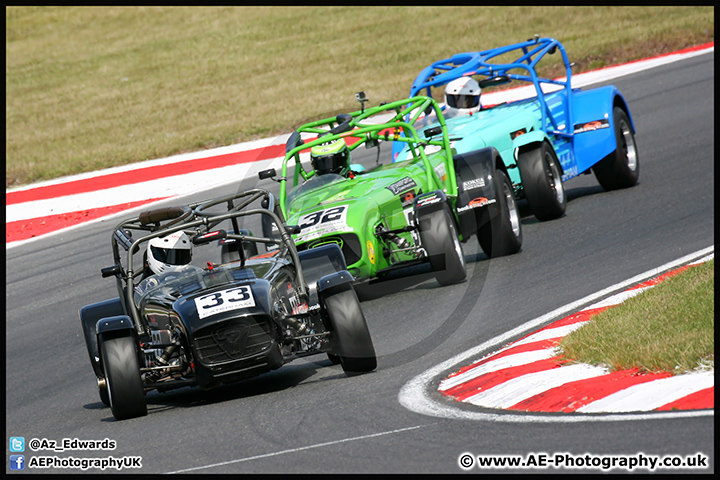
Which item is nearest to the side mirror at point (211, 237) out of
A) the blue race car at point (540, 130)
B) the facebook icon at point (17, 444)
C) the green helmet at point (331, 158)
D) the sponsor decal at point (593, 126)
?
the facebook icon at point (17, 444)

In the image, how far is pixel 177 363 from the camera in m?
6.25

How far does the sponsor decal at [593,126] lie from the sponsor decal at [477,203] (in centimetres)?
255

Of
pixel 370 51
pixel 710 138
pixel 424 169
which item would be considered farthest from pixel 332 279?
pixel 370 51

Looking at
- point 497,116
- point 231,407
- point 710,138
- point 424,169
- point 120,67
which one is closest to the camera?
point 231,407

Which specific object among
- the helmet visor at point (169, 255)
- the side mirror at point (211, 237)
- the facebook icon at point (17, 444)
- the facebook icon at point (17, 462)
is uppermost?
the side mirror at point (211, 237)

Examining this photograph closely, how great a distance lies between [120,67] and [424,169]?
22192 millimetres

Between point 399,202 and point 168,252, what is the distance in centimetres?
254

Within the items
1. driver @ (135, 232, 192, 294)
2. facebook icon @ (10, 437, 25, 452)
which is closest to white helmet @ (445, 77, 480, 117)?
driver @ (135, 232, 192, 294)

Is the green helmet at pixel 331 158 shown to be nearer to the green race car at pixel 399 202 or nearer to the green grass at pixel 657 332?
the green race car at pixel 399 202

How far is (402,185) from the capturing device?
9.02 metres

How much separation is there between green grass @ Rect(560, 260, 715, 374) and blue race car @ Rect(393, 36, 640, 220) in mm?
3610

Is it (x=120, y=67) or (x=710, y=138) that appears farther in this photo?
(x=120, y=67)

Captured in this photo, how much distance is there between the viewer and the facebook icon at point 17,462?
17.7 ft

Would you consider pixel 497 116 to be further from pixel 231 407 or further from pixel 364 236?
pixel 231 407
